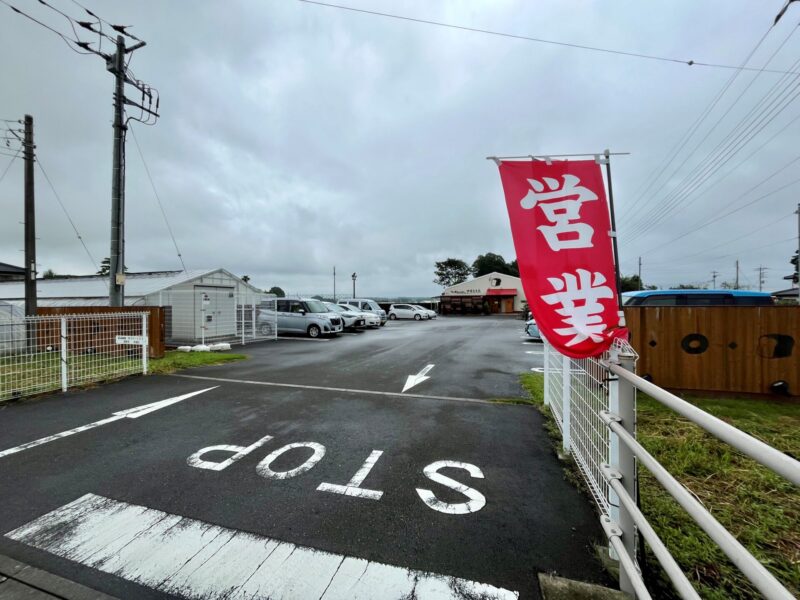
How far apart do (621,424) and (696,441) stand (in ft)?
8.72

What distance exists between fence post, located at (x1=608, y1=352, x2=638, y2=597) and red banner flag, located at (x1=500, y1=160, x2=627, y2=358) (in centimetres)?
27

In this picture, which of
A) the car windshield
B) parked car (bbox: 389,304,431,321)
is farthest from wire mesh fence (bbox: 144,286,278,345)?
parked car (bbox: 389,304,431,321)

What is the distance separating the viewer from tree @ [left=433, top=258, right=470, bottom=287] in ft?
216

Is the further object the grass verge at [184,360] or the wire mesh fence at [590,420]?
the grass verge at [184,360]

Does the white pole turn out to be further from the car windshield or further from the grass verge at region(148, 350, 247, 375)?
the car windshield

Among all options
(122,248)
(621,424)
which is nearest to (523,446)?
(621,424)

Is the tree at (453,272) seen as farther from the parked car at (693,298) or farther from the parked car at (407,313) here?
the parked car at (693,298)

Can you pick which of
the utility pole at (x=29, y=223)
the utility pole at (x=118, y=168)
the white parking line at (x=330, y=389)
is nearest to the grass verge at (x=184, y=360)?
the white parking line at (x=330, y=389)

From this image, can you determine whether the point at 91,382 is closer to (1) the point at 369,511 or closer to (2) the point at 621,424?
(1) the point at 369,511

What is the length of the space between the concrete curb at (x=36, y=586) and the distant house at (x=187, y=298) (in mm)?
10109

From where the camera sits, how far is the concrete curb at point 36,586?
1.86m

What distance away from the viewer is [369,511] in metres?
2.57

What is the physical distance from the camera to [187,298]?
1300 cm

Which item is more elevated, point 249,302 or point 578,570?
point 249,302
